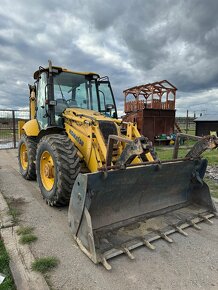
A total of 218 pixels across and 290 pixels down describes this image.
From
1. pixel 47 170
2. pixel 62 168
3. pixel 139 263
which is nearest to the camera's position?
pixel 139 263

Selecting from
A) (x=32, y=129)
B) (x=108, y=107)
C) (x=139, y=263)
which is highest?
(x=108, y=107)

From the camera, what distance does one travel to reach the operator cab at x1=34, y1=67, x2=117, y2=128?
5039 millimetres

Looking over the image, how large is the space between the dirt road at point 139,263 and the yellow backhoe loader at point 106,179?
0.12m

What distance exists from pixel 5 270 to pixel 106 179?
152cm

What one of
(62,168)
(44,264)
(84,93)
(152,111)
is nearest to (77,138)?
(62,168)

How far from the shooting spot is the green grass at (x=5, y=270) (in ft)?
7.73

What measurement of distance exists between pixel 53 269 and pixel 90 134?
211 cm

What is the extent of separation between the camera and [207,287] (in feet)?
8.00

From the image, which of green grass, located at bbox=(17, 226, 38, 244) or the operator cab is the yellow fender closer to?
the operator cab

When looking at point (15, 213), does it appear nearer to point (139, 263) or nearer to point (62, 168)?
point (62, 168)

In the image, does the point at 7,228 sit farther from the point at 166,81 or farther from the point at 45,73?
the point at 166,81

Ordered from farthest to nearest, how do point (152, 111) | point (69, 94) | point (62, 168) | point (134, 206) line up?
1. point (152, 111)
2. point (69, 94)
3. point (62, 168)
4. point (134, 206)

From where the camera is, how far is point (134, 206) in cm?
366

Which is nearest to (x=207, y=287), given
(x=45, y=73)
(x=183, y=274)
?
(x=183, y=274)
